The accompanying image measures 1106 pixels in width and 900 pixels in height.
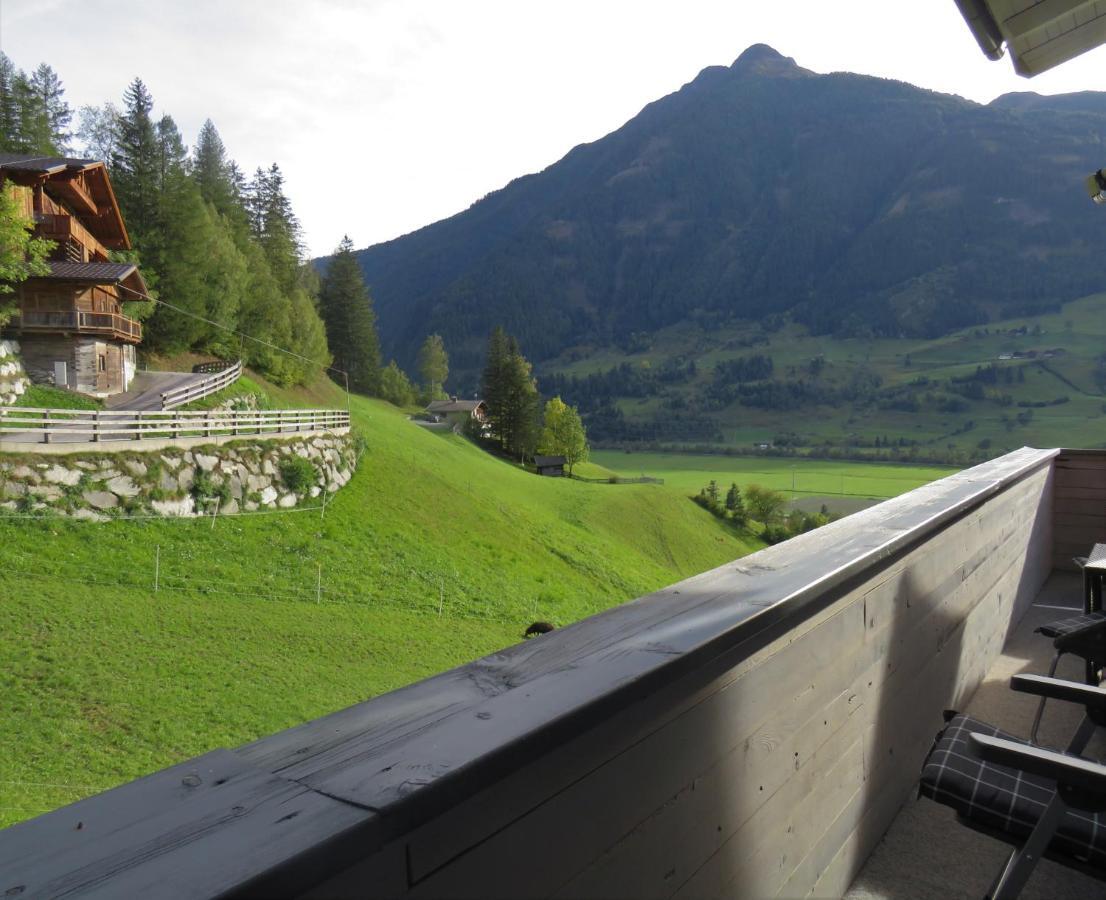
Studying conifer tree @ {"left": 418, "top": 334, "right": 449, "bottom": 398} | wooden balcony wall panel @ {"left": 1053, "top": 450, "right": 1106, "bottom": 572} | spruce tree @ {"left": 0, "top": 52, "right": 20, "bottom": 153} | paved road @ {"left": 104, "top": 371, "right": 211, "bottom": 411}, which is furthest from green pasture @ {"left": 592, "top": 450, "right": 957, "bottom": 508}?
wooden balcony wall panel @ {"left": 1053, "top": 450, "right": 1106, "bottom": 572}

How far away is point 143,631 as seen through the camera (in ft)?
40.1

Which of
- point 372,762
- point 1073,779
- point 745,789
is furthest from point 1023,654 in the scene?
point 372,762

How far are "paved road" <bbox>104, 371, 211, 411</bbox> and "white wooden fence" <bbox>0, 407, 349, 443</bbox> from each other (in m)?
3.02

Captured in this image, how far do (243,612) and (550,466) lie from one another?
38.3 metres

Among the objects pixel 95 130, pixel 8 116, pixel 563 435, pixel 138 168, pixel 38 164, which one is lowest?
pixel 563 435

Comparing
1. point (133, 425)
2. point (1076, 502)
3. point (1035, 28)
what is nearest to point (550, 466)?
point (133, 425)

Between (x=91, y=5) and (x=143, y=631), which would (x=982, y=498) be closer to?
(x=143, y=631)

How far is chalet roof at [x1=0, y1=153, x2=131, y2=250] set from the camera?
69.3ft

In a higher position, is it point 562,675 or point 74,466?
point 562,675

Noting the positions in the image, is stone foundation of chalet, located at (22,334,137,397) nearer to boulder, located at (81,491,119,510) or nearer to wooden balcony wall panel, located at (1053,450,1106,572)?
boulder, located at (81,491,119,510)

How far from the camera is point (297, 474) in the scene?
20.8 meters

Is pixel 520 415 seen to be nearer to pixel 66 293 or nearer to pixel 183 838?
pixel 66 293

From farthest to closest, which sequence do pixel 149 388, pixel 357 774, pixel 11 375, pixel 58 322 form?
pixel 149 388
pixel 58 322
pixel 11 375
pixel 357 774

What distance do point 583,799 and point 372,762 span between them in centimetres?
36
